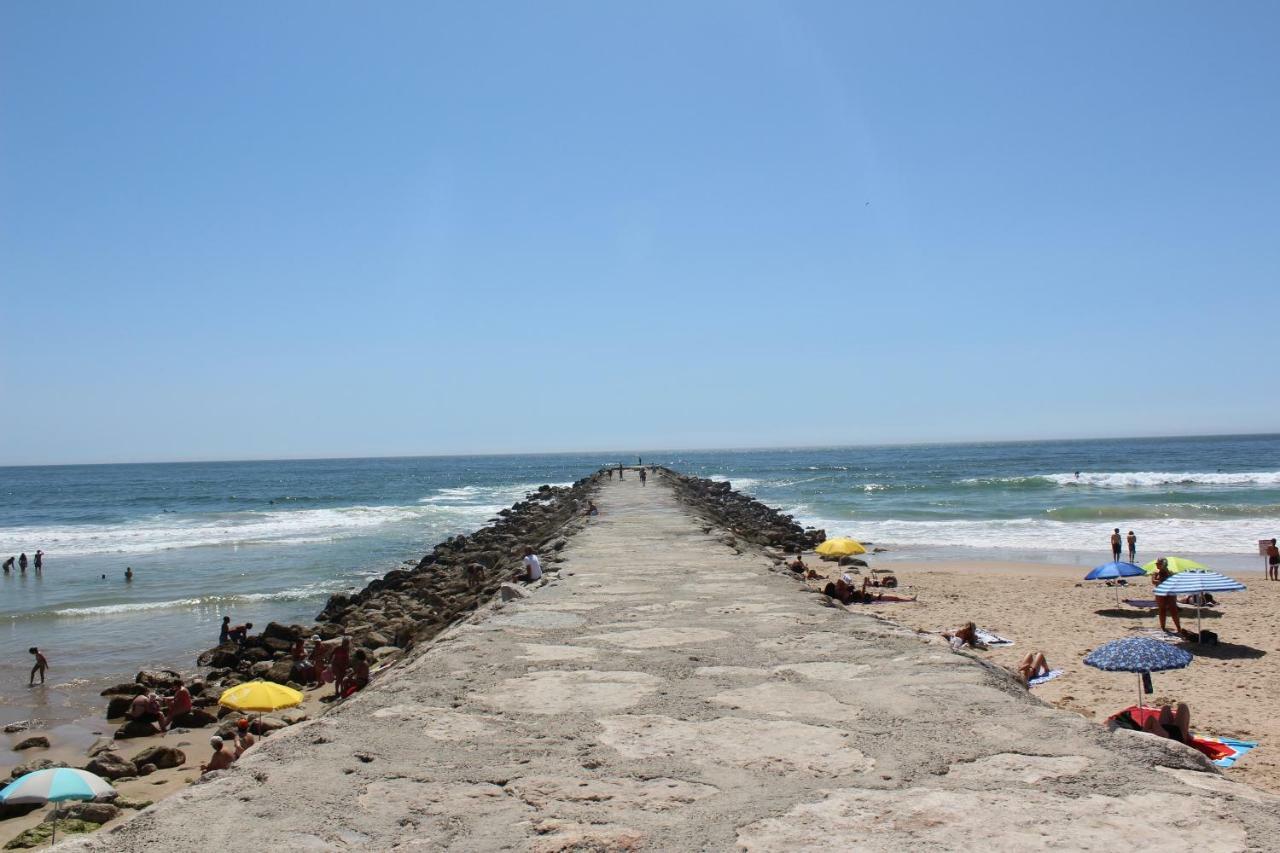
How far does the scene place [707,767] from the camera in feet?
11.5

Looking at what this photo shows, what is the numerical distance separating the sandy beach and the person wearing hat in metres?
5.61

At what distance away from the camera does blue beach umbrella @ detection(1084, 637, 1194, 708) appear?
22.0 feet

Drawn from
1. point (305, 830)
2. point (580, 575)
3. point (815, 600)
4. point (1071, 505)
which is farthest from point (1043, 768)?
point (1071, 505)

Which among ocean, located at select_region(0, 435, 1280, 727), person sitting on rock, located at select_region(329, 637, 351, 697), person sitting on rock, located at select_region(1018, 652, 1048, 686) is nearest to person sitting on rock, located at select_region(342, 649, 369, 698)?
person sitting on rock, located at select_region(329, 637, 351, 697)

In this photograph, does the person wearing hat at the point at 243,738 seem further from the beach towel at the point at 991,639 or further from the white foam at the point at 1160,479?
the white foam at the point at 1160,479

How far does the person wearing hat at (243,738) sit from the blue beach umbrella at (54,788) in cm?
101

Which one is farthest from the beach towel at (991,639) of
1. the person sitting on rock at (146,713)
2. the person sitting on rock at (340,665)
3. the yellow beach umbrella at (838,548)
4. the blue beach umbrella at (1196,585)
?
the person sitting on rock at (146,713)

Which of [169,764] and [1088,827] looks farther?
[169,764]

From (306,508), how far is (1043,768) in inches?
1910

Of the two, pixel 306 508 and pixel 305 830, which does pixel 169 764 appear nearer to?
pixel 305 830

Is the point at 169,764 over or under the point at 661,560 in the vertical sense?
under

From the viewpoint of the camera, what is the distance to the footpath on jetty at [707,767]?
2887mm

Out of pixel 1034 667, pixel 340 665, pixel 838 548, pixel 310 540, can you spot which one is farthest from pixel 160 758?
pixel 310 540

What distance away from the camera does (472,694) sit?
468cm
